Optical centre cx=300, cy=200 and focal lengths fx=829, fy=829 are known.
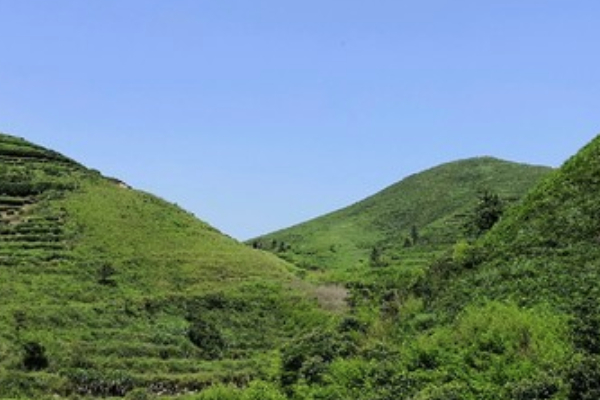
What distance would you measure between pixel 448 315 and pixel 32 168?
7583cm

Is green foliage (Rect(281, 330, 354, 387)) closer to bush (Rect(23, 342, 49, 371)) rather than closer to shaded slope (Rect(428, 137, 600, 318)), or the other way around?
shaded slope (Rect(428, 137, 600, 318))

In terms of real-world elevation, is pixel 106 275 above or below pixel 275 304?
above

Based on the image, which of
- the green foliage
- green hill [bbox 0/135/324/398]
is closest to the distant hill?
green hill [bbox 0/135/324/398]

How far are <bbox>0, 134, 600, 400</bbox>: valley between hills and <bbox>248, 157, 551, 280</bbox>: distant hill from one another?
231 cm

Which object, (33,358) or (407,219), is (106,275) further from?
(407,219)

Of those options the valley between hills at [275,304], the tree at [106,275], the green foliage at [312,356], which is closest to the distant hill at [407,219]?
the valley between hills at [275,304]

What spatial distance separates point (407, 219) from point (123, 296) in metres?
96.5

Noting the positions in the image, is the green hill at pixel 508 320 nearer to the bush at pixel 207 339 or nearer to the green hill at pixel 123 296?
the green hill at pixel 123 296

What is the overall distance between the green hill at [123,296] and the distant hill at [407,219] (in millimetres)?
26193

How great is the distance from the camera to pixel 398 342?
119 feet

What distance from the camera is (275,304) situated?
→ 69.9 meters

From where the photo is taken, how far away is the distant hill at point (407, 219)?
117 meters

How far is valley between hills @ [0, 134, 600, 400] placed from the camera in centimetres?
2817

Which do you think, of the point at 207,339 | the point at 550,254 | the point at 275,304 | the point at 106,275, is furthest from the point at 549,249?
the point at 106,275
